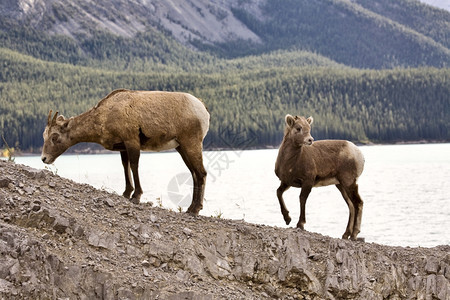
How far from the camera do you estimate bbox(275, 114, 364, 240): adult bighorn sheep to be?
14.2 meters

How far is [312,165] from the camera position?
14297 millimetres

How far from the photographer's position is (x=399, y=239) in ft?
77.9

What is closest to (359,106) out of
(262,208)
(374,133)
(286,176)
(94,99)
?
(374,133)

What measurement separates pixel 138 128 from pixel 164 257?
248 cm

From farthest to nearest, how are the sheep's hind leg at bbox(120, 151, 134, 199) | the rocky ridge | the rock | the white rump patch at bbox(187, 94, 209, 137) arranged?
the sheep's hind leg at bbox(120, 151, 134, 199) → the white rump patch at bbox(187, 94, 209, 137) → the rock → the rocky ridge

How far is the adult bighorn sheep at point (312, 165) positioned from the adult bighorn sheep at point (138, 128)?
188 cm

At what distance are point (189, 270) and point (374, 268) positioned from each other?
3.67m

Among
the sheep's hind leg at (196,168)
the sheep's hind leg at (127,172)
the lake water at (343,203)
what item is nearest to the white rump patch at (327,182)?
A: the lake water at (343,203)

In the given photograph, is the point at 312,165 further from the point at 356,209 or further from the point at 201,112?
the point at 201,112

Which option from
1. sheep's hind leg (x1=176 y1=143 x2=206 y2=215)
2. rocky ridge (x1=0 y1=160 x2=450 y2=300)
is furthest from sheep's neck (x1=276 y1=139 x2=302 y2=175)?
sheep's hind leg (x1=176 y1=143 x2=206 y2=215)

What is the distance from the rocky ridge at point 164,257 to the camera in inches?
400

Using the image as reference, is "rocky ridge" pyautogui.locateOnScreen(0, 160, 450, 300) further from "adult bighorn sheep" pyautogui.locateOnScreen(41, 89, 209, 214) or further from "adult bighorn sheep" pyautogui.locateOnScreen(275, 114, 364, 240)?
"adult bighorn sheep" pyautogui.locateOnScreen(275, 114, 364, 240)

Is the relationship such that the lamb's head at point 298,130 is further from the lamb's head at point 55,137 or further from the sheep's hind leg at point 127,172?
the lamb's head at point 55,137

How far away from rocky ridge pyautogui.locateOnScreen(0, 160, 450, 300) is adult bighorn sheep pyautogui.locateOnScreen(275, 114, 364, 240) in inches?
36.9
